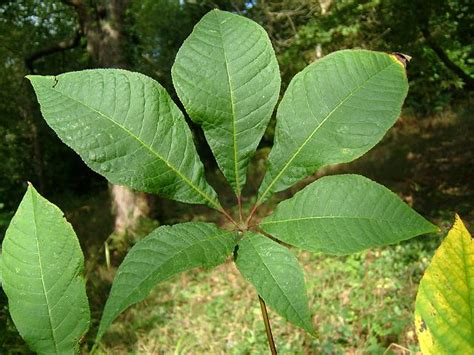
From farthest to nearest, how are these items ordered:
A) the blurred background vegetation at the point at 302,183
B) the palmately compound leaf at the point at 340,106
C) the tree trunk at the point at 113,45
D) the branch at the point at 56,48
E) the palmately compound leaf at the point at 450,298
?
the branch at the point at 56,48, the tree trunk at the point at 113,45, the blurred background vegetation at the point at 302,183, the palmately compound leaf at the point at 340,106, the palmately compound leaf at the point at 450,298

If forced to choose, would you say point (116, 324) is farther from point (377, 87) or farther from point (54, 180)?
point (54, 180)

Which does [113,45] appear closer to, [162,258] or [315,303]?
[315,303]

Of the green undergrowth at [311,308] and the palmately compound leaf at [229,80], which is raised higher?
the palmately compound leaf at [229,80]

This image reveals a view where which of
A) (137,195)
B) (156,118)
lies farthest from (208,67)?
(137,195)

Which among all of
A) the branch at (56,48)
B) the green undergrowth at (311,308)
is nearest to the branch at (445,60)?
the green undergrowth at (311,308)

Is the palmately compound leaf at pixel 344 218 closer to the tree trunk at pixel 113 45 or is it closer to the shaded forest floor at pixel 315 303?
the shaded forest floor at pixel 315 303
